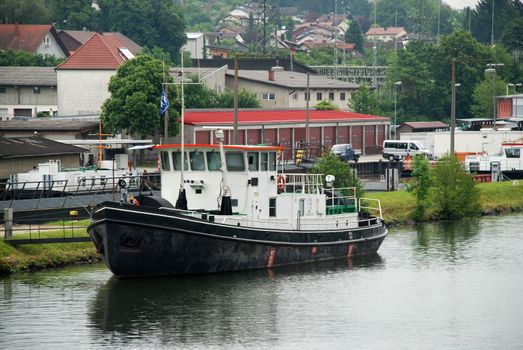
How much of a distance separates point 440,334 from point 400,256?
17574 mm

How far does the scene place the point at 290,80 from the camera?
5202 inches

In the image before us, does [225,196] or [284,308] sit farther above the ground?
[225,196]

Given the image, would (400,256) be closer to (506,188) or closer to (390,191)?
(390,191)

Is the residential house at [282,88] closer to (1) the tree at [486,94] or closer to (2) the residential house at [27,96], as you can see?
(1) the tree at [486,94]

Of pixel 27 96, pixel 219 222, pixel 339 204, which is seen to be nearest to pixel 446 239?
pixel 339 204

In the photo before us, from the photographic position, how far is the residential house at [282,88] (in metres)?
128

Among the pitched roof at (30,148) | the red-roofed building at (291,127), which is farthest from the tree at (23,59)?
the pitched roof at (30,148)

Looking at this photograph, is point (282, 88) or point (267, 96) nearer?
point (282, 88)

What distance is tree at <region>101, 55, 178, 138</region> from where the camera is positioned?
9562 cm

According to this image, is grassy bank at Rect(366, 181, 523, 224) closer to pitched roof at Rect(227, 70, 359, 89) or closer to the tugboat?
the tugboat

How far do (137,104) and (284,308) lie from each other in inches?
1968

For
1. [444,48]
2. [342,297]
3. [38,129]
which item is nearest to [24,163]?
[38,129]

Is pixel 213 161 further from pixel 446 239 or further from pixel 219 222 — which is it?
pixel 446 239

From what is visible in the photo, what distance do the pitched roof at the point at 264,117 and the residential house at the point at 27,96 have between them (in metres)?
21.1
